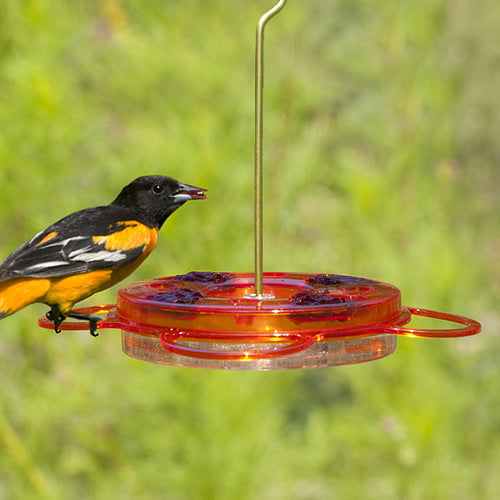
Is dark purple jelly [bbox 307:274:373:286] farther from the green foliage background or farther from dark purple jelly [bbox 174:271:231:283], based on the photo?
the green foliage background

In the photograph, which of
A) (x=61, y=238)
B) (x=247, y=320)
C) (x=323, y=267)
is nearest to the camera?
(x=247, y=320)

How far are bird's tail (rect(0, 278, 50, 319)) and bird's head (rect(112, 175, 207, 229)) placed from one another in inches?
12.6

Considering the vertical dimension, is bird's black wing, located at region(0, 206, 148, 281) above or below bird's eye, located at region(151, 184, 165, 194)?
below

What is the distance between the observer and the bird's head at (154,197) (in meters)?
1.89

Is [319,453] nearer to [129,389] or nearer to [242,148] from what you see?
[129,389]

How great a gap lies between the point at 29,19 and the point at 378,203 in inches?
85.5

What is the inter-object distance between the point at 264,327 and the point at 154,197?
62 centimetres

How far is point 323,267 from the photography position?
4.66 meters

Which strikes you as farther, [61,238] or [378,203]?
[378,203]

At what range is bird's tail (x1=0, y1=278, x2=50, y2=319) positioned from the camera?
5.64 ft

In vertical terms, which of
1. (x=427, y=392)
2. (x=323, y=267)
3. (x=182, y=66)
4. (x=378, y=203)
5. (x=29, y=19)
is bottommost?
(x=427, y=392)

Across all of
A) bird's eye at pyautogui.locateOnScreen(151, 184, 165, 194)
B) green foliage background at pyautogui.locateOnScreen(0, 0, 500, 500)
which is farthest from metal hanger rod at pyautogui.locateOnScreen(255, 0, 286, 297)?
green foliage background at pyautogui.locateOnScreen(0, 0, 500, 500)

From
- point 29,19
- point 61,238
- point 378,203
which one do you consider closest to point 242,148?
point 378,203

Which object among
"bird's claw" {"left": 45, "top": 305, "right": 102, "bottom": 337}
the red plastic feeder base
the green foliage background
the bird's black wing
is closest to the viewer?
the red plastic feeder base
